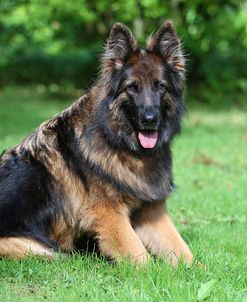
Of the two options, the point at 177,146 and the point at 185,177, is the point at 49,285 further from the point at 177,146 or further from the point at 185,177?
the point at 177,146

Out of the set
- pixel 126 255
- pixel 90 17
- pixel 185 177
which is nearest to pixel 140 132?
pixel 126 255

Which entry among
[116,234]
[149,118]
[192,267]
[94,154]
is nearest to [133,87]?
[149,118]

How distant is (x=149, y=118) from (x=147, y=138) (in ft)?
0.89

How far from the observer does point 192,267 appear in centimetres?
549

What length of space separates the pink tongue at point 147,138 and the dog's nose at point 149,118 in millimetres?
165

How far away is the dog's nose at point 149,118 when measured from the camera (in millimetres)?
5797

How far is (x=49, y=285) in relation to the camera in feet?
16.9

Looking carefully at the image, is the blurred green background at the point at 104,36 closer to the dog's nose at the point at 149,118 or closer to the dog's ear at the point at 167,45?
the dog's ear at the point at 167,45

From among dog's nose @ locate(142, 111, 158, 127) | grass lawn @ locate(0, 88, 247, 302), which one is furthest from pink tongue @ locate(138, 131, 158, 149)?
grass lawn @ locate(0, 88, 247, 302)

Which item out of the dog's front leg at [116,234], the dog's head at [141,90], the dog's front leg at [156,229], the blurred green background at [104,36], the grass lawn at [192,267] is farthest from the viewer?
the blurred green background at [104,36]

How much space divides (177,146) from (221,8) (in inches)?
386

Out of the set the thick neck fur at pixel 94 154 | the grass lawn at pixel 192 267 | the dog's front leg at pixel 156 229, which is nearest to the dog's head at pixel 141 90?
the thick neck fur at pixel 94 154

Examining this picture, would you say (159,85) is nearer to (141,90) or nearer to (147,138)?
(141,90)

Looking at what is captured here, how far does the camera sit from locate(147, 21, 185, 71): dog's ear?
6090 mm
